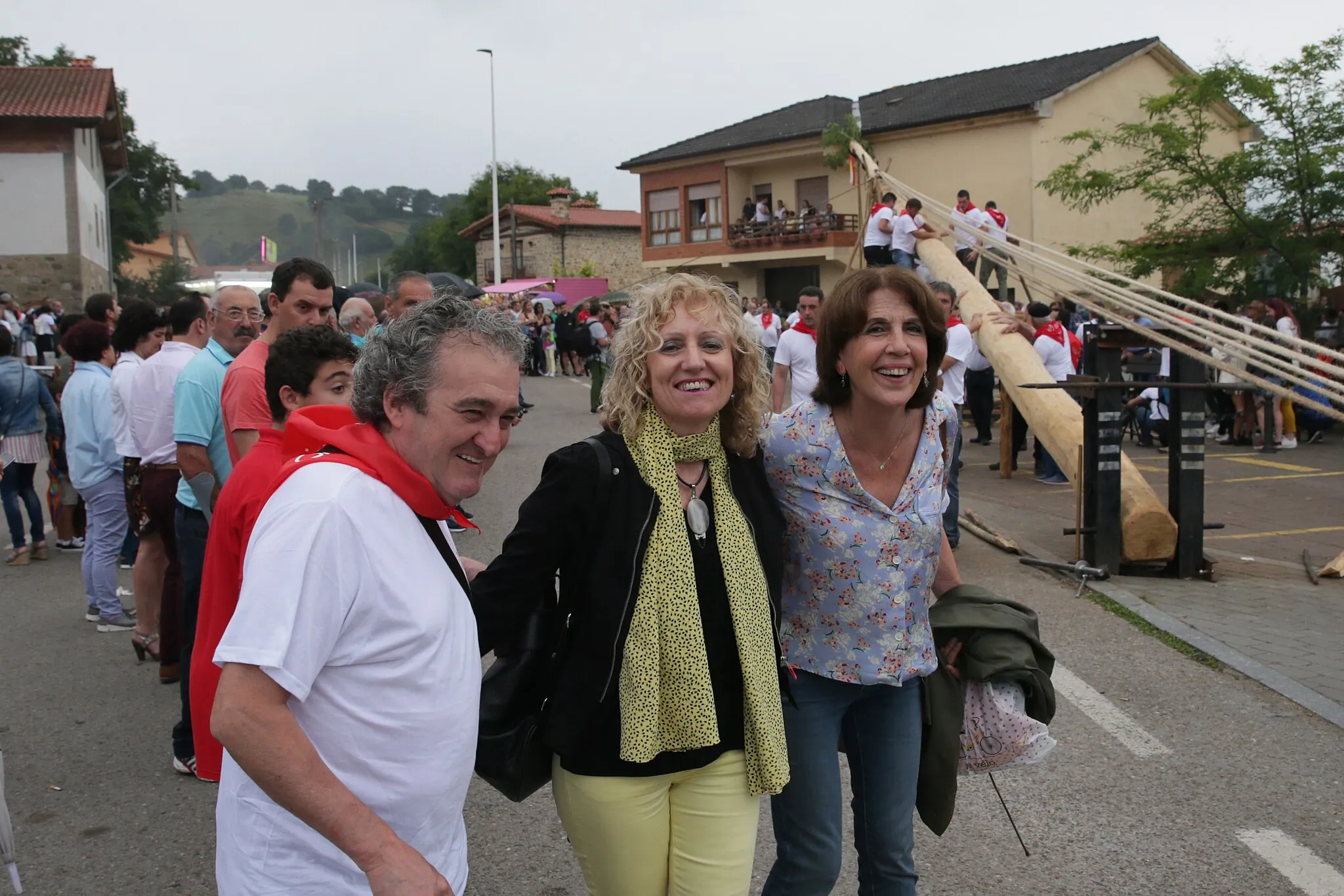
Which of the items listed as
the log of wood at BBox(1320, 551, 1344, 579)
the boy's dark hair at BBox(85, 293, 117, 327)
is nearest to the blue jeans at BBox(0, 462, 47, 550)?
the boy's dark hair at BBox(85, 293, 117, 327)

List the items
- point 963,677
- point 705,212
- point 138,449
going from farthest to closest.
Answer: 1. point 705,212
2. point 138,449
3. point 963,677

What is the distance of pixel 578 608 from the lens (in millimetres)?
2436

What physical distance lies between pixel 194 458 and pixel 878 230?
10437mm

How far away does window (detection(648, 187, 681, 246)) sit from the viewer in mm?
42281

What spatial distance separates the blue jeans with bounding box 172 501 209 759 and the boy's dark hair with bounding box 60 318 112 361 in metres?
3.26

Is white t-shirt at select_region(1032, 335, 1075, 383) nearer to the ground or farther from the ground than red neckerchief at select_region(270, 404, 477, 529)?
farther from the ground

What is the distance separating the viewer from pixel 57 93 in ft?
122

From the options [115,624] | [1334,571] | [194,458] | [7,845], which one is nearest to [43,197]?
[115,624]

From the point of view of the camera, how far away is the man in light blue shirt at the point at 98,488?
22.2 feet

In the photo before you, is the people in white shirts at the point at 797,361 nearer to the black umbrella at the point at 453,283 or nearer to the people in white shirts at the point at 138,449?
the black umbrella at the point at 453,283

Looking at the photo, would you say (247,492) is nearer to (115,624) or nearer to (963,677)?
(963,677)

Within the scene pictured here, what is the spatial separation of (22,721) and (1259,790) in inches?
217

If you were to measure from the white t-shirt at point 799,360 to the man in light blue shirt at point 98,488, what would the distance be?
4798 millimetres

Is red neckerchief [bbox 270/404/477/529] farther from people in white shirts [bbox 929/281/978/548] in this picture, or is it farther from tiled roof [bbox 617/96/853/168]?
tiled roof [bbox 617/96/853/168]
